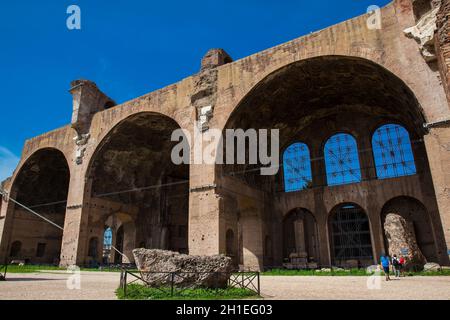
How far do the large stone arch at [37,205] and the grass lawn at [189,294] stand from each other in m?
20.6

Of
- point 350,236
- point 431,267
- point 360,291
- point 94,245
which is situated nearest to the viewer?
point 360,291

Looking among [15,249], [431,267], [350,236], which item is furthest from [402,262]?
[15,249]

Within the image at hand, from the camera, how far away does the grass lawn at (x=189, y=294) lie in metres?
6.07

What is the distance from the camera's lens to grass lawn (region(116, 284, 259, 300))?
6.07 metres

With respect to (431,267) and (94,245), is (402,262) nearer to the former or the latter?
(431,267)

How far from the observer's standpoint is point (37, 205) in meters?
26.6

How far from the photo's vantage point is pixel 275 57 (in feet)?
50.2

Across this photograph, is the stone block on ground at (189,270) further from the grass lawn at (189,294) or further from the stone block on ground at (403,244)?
the stone block on ground at (403,244)

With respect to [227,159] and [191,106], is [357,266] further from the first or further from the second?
[191,106]

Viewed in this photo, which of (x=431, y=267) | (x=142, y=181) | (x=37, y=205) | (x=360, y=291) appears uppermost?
(x=142, y=181)

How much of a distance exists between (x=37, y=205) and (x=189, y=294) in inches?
980

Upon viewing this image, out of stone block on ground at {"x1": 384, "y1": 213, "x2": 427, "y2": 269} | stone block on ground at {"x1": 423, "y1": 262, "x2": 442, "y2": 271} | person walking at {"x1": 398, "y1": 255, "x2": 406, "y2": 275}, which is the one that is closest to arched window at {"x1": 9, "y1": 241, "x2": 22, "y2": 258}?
stone block on ground at {"x1": 384, "y1": 213, "x2": 427, "y2": 269}

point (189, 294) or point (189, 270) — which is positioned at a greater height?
point (189, 270)
